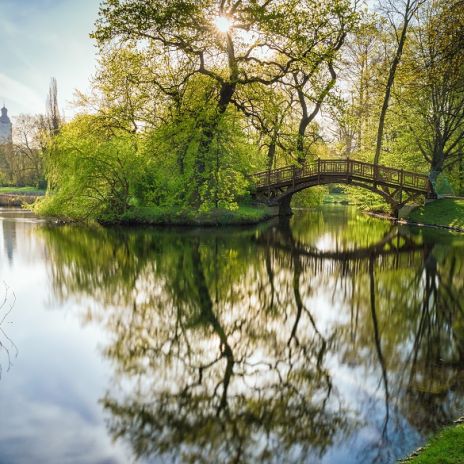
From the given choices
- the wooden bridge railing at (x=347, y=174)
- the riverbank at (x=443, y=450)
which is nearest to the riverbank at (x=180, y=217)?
the wooden bridge railing at (x=347, y=174)

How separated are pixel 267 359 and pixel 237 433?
242 centimetres

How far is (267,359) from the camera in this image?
26.2 feet

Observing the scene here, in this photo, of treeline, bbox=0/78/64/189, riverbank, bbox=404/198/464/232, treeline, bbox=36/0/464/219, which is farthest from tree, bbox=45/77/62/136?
riverbank, bbox=404/198/464/232

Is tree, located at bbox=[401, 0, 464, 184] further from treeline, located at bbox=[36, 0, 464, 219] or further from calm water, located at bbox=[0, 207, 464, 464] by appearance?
calm water, located at bbox=[0, 207, 464, 464]

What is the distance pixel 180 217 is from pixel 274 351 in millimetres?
20594

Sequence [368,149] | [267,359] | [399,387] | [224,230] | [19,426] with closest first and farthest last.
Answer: [19,426]
[399,387]
[267,359]
[224,230]
[368,149]

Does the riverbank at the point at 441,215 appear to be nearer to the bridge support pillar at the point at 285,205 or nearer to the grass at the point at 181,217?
the bridge support pillar at the point at 285,205

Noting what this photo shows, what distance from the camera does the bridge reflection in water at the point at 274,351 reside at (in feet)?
18.5

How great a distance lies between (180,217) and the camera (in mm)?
28375

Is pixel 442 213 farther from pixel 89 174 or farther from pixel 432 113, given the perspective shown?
pixel 89 174

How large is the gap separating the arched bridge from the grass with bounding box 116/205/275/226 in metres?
4.82

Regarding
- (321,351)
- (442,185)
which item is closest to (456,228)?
(442,185)

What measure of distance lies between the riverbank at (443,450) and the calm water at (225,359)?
8.4 inches

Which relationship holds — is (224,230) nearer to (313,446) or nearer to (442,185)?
(442,185)
